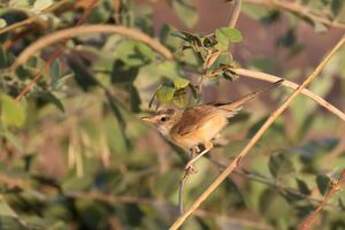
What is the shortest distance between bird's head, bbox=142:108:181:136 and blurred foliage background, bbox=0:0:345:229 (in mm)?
64

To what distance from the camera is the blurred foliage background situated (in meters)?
1.79

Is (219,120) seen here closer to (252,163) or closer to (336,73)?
(252,163)

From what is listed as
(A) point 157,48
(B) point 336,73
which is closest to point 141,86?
(A) point 157,48

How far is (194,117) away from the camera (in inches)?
62.7

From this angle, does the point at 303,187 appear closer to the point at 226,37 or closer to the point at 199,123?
the point at 199,123

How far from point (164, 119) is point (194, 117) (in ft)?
0.58

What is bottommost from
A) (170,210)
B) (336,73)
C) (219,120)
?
(170,210)

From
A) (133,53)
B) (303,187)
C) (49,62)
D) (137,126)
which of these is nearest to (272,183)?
(303,187)

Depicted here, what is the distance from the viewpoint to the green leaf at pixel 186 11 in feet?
6.99

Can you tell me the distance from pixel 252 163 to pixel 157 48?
0.52 metres

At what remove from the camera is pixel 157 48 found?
73.7 inches

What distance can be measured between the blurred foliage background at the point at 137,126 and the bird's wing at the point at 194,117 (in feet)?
0.10

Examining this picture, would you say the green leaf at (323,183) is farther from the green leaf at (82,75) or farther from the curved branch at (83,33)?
the green leaf at (82,75)

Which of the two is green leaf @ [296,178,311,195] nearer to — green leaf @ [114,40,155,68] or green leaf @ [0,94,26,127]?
green leaf @ [114,40,155,68]
